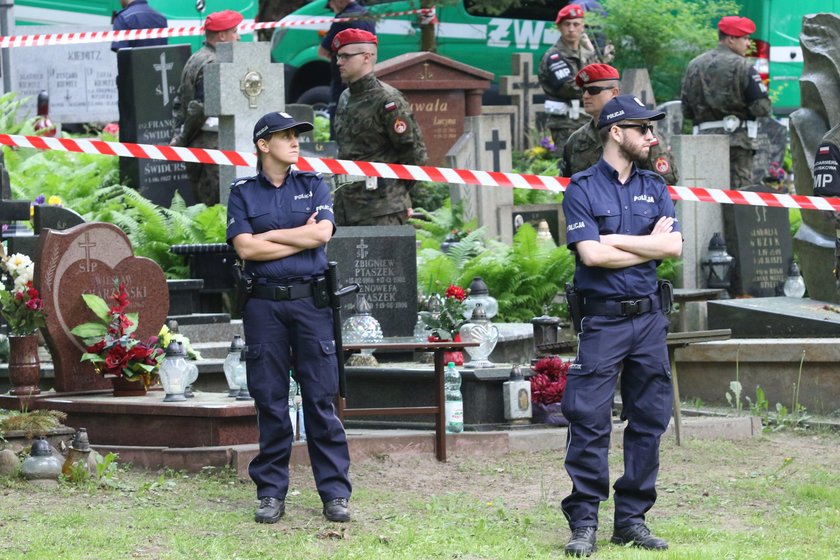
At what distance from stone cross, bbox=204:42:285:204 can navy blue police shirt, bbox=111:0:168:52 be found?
17.5 feet

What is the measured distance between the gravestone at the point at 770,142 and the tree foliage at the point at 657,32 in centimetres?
259

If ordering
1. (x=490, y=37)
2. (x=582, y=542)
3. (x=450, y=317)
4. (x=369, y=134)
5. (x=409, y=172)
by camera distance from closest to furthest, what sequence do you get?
(x=582, y=542) < (x=450, y=317) < (x=409, y=172) < (x=369, y=134) < (x=490, y=37)

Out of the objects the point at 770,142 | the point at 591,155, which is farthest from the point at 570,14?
the point at 591,155

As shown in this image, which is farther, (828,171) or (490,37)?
(490,37)

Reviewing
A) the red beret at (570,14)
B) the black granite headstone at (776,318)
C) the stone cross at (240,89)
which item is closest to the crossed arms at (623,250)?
the black granite headstone at (776,318)

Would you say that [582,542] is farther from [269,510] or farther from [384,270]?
[384,270]

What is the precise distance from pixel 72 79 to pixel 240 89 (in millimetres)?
10298

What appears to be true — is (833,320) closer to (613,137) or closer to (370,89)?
A: (370,89)

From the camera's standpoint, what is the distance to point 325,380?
722cm

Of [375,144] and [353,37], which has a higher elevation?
[353,37]

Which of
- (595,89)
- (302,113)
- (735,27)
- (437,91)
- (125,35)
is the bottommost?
(595,89)

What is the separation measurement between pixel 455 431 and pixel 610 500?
146 centimetres

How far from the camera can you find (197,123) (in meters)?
14.8

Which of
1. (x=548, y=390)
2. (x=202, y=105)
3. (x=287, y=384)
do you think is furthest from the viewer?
(x=202, y=105)
